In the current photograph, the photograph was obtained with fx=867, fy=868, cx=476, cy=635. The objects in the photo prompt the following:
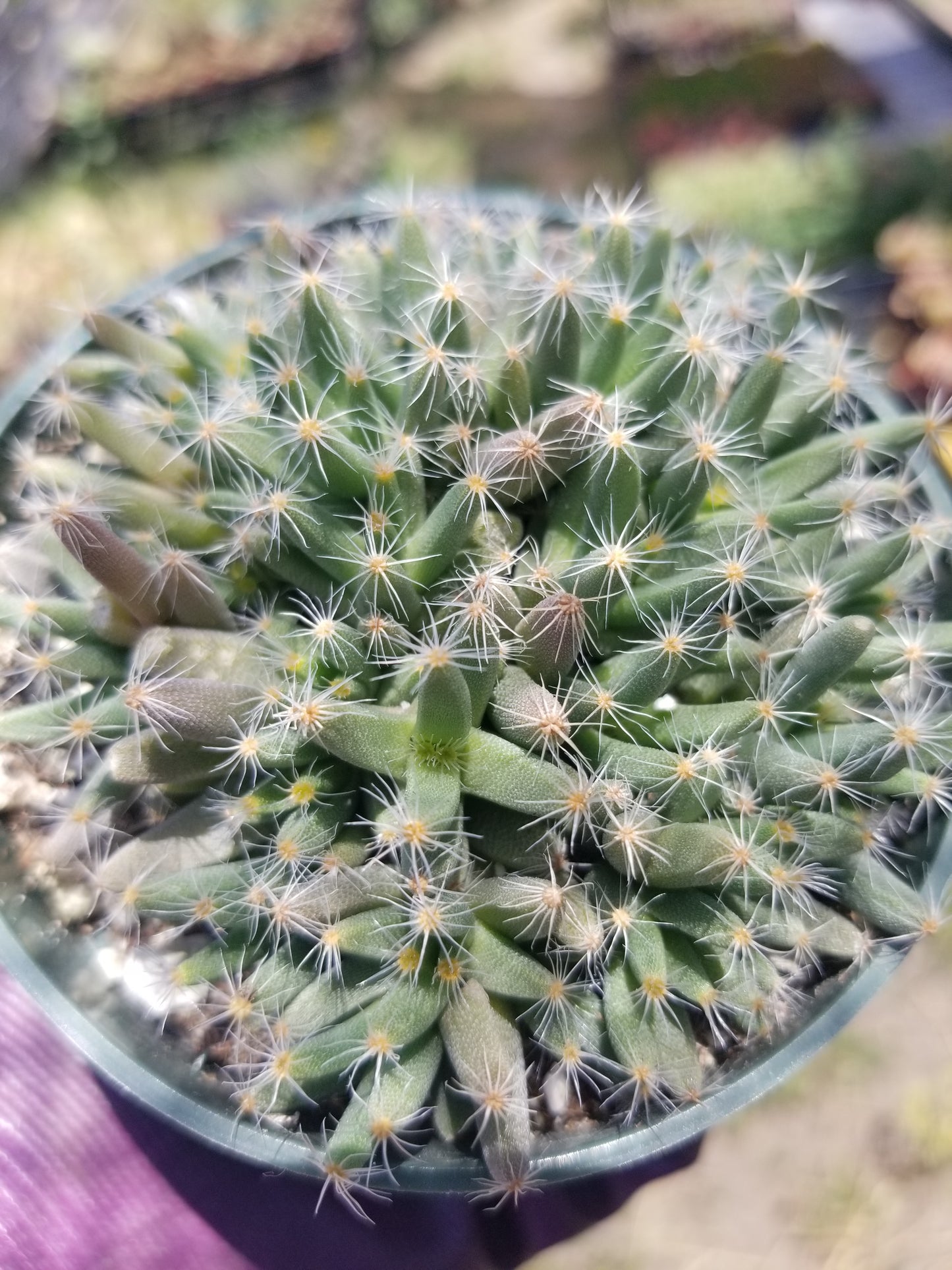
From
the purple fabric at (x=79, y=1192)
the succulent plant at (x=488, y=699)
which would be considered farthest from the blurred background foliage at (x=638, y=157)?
the succulent plant at (x=488, y=699)

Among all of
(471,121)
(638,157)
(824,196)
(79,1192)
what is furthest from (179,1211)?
(471,121)

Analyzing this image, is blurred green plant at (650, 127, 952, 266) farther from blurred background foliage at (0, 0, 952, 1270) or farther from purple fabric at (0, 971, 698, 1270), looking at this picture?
purple fabric at (0, 971, 698, 1270)

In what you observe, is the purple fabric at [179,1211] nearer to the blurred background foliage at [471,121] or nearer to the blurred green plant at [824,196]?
the blurred background foliage at [471,121]

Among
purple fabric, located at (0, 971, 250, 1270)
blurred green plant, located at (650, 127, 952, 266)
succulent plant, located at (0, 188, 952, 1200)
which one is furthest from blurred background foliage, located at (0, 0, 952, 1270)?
succulent plant, located at (0, 188, 952, 1200)

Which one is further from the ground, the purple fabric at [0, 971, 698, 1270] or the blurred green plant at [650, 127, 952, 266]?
the blurred green plant at [650, 127, 952, 266]

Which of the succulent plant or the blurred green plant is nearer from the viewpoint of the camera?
the succulent plant

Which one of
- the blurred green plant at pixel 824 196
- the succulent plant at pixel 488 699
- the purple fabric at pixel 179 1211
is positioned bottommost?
the purple fabric at pixel 179 1211

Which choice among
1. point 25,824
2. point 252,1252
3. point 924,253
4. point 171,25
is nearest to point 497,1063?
point 252,1252
